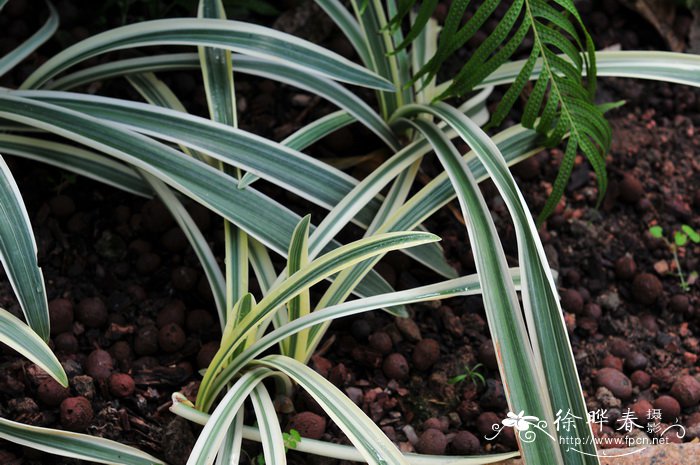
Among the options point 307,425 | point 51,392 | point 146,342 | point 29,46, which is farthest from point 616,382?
point 29,46

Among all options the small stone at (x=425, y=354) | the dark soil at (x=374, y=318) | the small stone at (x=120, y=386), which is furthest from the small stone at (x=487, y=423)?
the small stone at (x=120, y=386)

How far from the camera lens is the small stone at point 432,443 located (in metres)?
1.10

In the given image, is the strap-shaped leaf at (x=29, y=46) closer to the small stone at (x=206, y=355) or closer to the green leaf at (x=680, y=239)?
the small stone at (x=206, y=355)

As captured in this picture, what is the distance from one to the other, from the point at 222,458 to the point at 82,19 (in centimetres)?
103

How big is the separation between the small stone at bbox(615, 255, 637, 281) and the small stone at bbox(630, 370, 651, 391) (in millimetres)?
211

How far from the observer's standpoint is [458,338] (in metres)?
1.29

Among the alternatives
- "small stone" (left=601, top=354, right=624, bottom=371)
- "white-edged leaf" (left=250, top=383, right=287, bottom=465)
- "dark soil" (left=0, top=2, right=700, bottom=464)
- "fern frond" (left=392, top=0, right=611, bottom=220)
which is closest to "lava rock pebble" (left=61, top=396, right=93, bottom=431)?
"dark soil" (left=0, top=2, right=700, bottom=464)

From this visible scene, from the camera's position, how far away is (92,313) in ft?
3.95

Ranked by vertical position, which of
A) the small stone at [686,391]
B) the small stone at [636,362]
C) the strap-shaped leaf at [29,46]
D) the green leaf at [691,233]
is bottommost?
the small stone at [686,391]

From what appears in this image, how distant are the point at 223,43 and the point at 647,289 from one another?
2.92 ft

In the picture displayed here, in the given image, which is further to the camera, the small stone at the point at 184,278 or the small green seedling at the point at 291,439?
the small stone at the point at 184,278

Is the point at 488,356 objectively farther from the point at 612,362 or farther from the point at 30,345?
the point at 30,345

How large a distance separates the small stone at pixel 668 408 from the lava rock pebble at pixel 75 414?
35.6 inches

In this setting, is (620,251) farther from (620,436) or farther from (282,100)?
(282,100)
